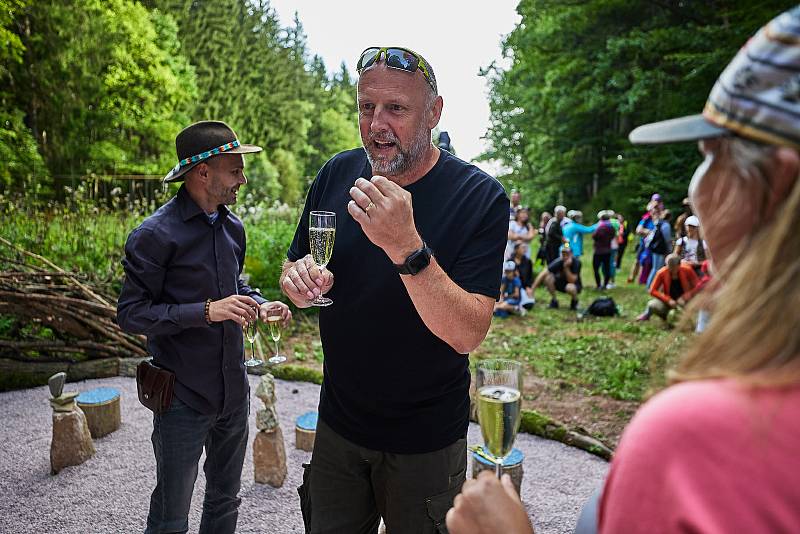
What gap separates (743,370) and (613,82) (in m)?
20.7

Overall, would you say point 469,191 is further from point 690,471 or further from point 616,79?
point 616,79

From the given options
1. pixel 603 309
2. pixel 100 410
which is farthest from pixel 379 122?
pixel 603 309

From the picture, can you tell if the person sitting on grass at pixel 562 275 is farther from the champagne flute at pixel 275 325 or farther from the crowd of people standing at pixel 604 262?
the champagne flute at pixel 275 325

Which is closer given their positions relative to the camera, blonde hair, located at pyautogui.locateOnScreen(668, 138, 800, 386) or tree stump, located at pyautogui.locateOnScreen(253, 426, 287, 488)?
blonde hair, located at pyautogui.locateOnScreen(668, 138, 800, 386)

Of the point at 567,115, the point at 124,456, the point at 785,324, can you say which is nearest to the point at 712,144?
the point at 785,324

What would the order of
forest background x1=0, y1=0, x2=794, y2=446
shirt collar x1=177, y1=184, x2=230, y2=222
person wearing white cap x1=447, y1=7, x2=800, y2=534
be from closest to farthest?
1. person wearing white cap x1=447, y1=7, x2=800, y2=534
2. shirt collar x1=177, y1=184, x2=230, y2=222
3. forest background x1=0, y1=0, x2=794, y2=446

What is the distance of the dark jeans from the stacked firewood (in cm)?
413

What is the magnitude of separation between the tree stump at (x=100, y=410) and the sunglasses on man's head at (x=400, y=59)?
444cm

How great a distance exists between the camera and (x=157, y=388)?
2666 mm

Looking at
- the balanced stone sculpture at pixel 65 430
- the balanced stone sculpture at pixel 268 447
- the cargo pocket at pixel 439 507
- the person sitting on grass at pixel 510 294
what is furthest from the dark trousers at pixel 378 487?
the person sitting on grass at pixel 510 294

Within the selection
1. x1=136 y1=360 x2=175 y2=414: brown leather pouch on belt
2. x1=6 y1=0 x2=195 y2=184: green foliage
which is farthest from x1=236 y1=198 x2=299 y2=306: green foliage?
x1=6 y1=0 x2=195 y2=184: green foliage

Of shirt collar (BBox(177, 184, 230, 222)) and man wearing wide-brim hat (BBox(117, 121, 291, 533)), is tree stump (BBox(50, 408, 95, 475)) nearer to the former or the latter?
man wearing wide-brim hat (BBox(117, 121, 291, 533))

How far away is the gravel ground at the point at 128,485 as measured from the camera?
12.7 ft

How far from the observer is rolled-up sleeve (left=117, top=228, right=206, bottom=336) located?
2664mm
